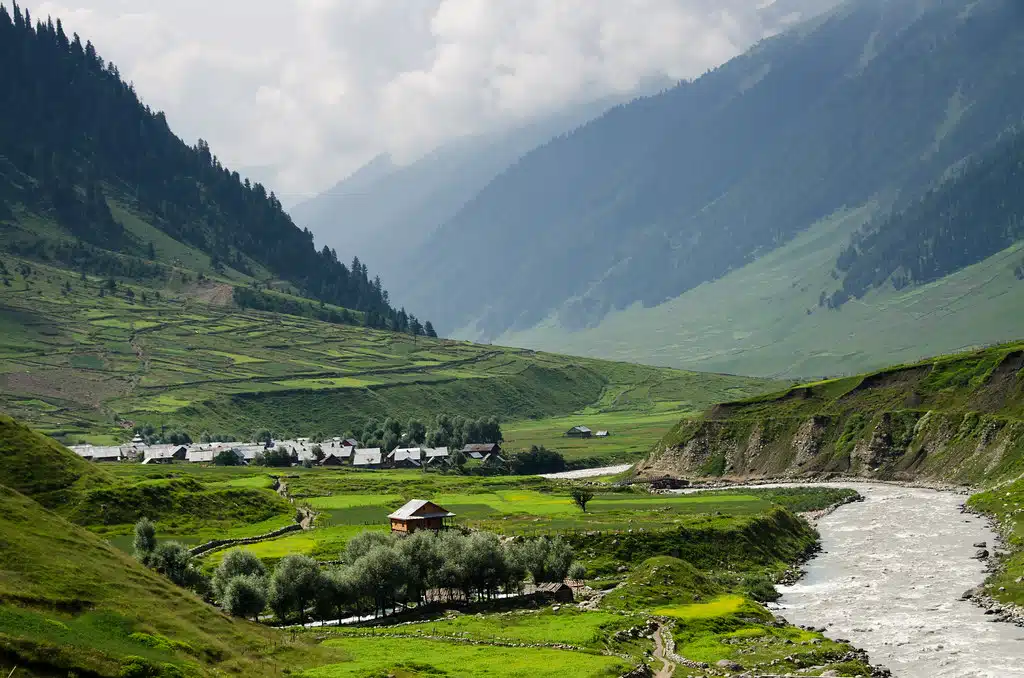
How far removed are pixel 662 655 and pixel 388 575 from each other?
953 inches

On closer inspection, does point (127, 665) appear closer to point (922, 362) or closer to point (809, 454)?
point (809, 454)

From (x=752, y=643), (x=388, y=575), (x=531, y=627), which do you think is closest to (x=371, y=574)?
(x=388, y=575)

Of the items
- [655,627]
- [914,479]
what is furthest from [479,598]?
[914,479]

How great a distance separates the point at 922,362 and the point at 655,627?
128 metres

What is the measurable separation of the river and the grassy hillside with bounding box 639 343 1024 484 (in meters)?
12.9

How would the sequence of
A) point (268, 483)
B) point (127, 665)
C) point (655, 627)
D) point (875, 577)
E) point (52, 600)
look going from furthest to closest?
point (268, 483), point (875, 577), point (655, 627), point (52, 600), point (127, 665)

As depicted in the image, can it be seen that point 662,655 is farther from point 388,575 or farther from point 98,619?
point 98,619

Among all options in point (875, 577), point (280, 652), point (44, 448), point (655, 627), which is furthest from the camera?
point (44, 448)

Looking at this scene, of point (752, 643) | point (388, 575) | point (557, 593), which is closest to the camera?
point (752, 643)

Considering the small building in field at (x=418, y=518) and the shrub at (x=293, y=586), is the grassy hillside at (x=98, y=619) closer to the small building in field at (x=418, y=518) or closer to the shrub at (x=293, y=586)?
the shrub at (x=293, y=586)

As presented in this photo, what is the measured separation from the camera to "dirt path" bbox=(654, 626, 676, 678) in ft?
245

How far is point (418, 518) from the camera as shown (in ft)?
367

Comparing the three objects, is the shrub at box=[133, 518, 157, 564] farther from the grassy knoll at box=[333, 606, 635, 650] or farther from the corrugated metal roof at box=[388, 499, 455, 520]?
the corrugated metal roof at box=[388, 499, 455, 520]

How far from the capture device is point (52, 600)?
5741 centimetres
